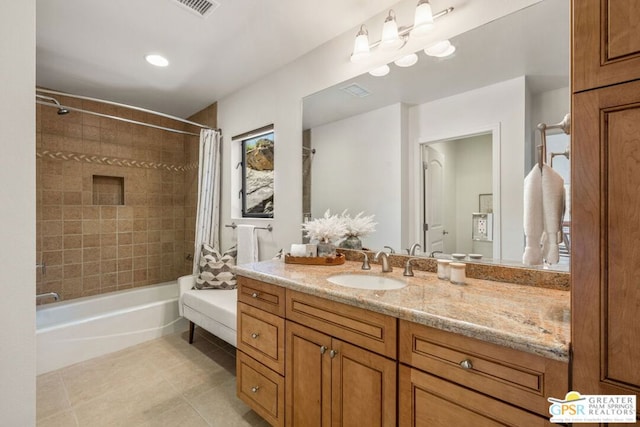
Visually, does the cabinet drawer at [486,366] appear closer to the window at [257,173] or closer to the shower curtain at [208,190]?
the window at [257,173]

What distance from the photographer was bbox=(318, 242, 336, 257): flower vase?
5.93 ft

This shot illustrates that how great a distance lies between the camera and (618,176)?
0.64 m

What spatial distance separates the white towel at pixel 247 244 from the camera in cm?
253

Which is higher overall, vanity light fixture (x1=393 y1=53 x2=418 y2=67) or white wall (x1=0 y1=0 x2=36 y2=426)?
vanity light fixture (x1=393 y1=53 x2=418 y2=67)

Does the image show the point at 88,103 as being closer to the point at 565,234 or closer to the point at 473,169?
the point at 473,169

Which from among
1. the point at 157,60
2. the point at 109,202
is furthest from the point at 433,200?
the point at 109,202

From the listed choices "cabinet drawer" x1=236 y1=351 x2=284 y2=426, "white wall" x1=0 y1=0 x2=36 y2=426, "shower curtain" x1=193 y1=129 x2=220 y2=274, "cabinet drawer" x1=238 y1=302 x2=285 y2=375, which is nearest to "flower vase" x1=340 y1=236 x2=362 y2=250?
"cabinet drawer" x1=238 y1=302 x2=285 y2=375

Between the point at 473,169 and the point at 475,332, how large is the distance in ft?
2.89

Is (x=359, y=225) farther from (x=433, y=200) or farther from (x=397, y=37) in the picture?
(x=397, y=37)

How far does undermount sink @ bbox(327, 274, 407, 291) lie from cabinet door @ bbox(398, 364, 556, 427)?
20.3 inches

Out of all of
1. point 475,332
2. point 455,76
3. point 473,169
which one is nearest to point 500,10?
point 455,76

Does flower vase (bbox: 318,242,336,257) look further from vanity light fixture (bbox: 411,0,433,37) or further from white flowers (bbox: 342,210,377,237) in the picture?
vanity light fixture (bbox: 411,0,433,37)

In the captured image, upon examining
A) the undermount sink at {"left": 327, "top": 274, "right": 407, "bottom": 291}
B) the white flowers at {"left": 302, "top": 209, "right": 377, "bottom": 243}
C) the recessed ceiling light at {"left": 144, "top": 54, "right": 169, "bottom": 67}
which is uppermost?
the recessed ceiling light at {"left": 144, "top": 54, "right": 169, "bottom": 67}

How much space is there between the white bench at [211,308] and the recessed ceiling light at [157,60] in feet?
6.28
